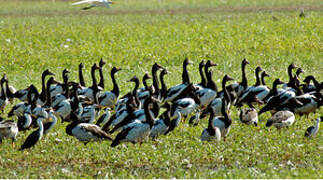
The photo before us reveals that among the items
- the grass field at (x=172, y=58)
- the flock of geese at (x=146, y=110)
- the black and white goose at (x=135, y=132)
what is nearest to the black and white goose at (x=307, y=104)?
the flock of geese at (x=146, y=110)

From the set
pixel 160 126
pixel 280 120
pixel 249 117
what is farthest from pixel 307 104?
pixel 160 126

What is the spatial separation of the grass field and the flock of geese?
0.80 feet

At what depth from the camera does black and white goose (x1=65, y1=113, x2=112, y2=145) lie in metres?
11.3

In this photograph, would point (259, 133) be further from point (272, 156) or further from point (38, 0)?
point (38, 0)

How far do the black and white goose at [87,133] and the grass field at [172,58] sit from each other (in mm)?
164

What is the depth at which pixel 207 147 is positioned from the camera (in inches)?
436

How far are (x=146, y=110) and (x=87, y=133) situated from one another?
1.27 m

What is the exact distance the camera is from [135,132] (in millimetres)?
11180

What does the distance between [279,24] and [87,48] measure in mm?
10026

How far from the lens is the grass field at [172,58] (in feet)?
33.3

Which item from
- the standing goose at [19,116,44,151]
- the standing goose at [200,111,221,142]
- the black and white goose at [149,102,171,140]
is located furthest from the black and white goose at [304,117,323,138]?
the standing goose at [19,116,44,151]

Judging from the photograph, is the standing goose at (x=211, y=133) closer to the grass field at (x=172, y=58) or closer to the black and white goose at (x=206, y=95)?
the grass field at (x=172, y=58)

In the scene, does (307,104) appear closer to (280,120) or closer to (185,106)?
(280,120)

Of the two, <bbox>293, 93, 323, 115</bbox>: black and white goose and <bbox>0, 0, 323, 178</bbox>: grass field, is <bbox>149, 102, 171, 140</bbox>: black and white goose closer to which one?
<bbox>0, 0, 323, 178</bbox>: grass field
